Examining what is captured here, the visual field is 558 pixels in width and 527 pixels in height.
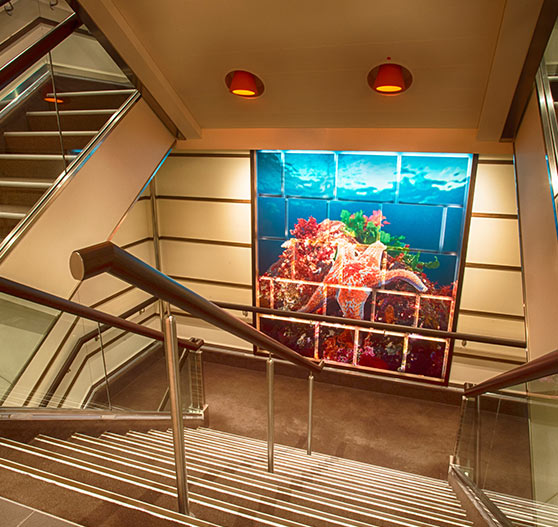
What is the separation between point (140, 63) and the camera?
9.96 feet

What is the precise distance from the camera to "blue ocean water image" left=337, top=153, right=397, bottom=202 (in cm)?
416

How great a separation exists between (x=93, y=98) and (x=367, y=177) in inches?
105

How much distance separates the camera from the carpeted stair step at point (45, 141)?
7.75 ft

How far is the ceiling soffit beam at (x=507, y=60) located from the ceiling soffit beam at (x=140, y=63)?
2.42 metres

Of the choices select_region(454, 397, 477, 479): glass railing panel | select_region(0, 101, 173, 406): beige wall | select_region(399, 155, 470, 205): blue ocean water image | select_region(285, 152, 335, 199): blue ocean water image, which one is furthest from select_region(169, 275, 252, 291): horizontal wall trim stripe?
select_region(454, 397, 477, 479): glass railing panel

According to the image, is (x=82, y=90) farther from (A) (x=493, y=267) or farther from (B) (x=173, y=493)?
(A) (x=493, y=267)

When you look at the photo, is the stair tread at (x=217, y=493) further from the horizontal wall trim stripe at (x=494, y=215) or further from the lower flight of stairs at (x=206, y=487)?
the horizontal wall trim stripe at (x=494, y=215)

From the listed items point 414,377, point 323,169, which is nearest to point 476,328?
point 414,377

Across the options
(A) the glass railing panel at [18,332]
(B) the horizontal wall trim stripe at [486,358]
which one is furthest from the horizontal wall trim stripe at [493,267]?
(A) the glass railing panel at [18,332]

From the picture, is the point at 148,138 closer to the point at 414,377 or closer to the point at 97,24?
the point at 97,24

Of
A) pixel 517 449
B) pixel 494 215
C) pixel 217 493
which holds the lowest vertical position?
pixel 517 449

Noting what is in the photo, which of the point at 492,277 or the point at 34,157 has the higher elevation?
the point at 34,157

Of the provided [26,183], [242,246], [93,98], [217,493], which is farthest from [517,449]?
[93,98]

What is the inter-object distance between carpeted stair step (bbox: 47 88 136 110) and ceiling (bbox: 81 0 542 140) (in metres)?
0.23
